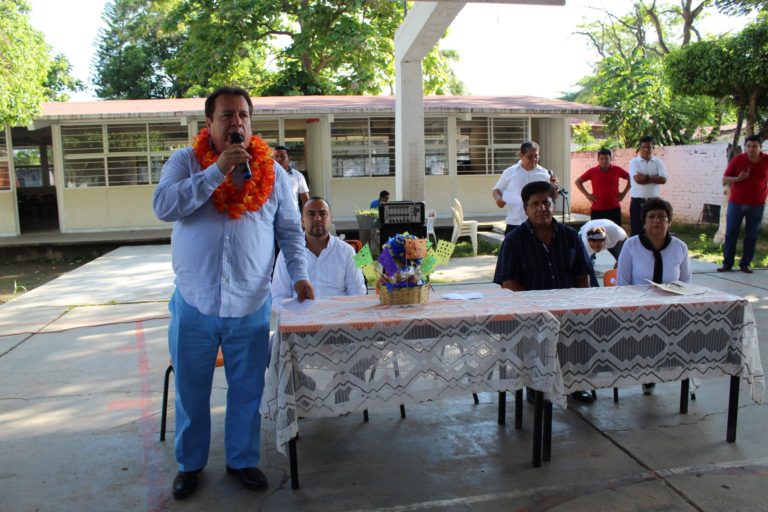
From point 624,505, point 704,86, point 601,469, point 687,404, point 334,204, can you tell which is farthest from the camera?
point 334,204

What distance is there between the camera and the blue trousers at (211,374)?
3.17 meters

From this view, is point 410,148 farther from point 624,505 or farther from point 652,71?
point 652,71

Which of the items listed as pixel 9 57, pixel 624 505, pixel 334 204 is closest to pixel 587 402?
pixel 624 505

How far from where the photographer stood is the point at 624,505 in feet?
10.1

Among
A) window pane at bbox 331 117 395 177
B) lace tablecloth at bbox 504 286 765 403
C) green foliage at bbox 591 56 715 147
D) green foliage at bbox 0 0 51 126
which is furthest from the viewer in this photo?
green foliage at bbox 591 56 715 147

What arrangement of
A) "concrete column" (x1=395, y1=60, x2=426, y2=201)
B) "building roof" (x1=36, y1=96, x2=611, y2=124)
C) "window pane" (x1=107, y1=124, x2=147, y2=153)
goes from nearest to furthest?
"concrete column" (x1=395, y1=60, x2=426, y2=201)
"building roof" (x1=36, y1=96, x2=611, y2=124)
"window pane" (x1=107, y1=124, x2=147, y2=153)

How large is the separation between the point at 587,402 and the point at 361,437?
4.96 ft

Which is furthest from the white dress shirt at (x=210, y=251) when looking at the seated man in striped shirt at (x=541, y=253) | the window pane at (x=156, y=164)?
the window pane at (x=156, y=164)

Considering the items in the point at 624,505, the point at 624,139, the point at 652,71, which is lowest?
the point at 624,505

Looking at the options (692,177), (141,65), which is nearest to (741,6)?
(692,177)

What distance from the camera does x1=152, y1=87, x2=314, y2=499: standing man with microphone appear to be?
3.09 m

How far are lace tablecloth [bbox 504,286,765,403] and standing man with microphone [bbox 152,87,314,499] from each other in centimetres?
138

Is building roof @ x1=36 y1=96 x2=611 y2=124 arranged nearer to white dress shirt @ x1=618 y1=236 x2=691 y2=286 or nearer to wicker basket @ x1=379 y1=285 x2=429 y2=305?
white dress shirt @ x1=618 y1=236 x2=691 y2=286

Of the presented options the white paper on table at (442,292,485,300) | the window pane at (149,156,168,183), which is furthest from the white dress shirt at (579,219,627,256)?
the window pane at (149,156,168,183)
